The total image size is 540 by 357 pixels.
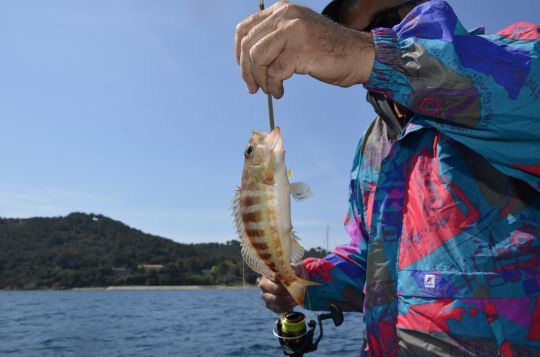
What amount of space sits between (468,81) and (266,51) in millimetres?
874

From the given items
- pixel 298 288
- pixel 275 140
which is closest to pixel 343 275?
pixel 298 288

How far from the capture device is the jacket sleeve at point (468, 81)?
A: 1.95m

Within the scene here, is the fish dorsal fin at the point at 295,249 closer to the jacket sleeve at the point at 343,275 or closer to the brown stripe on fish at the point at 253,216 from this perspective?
the brown stripe on fish at the point at 253,216

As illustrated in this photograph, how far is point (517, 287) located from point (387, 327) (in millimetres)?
778

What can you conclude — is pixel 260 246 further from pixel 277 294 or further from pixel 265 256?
pixel 277 294

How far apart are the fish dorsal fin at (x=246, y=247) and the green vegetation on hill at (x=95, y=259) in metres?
113

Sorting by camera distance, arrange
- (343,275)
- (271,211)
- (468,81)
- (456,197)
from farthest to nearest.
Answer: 1. (343,275)
2. (271,211)
3. (456,197)
4. (468,81)

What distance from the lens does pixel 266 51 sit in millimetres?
1960

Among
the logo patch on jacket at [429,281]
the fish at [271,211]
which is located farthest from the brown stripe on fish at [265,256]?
the logo patch on jacket at [429,281]

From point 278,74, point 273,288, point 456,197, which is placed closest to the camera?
point 278,74

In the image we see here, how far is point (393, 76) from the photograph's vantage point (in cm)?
202

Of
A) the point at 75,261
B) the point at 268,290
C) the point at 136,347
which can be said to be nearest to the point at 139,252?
the point at 75,261

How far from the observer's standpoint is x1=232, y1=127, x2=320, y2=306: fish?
8.90ft

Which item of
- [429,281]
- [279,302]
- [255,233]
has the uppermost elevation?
[255,233]
